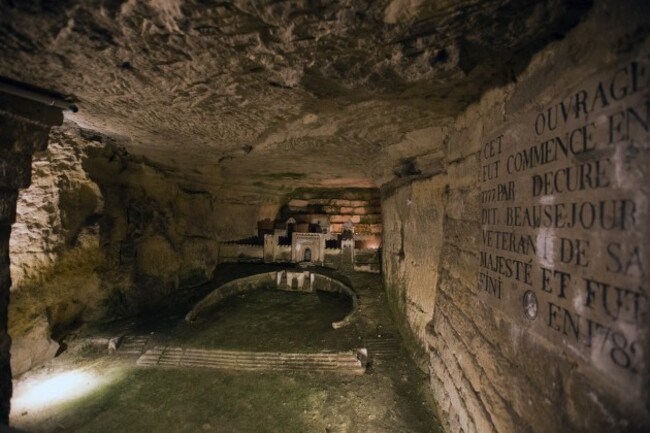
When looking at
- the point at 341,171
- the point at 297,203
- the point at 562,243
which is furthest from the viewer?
the point at 297,203

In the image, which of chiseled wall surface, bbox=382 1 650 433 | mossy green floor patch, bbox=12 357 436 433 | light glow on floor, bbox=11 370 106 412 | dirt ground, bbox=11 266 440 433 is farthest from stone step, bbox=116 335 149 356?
chiseled wall surface, bbox=382 1 650 433

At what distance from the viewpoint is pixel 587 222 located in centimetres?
150

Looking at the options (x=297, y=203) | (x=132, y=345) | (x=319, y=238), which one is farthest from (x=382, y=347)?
(x=297, y=203)

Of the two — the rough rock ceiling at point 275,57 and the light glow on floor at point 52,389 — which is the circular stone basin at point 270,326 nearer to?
the light glow on floor at point 52,389

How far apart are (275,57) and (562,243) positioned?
2.44 m

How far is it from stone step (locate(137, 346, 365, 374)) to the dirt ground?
173 mm

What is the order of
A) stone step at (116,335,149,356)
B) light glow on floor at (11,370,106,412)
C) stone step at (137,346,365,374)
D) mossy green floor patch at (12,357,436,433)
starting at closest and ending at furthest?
mossy green floor patch at (12,357,436,433)
light glow on floor at (11,370,106,412)
stone step at (137,346,365,374)
stone step at (116,335,149,356)

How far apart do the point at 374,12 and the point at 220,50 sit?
1.24 metres

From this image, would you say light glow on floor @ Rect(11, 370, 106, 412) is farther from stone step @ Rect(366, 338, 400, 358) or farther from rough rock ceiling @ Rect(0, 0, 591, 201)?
stone step @ Rect(366, 338, 400, 358)

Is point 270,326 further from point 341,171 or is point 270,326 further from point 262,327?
point 341,171

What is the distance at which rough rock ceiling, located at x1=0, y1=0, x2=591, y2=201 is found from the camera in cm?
180

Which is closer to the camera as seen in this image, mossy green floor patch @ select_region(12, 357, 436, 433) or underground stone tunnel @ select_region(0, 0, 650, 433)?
underground stone tunnel @ select_region(0, 0, 650, 433)

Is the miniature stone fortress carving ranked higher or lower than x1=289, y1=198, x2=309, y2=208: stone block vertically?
lower

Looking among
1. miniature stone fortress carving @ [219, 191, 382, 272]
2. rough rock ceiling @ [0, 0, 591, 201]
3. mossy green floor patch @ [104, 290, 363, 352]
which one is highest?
rough rock ceiling @ [0, 0, 591, 201]
